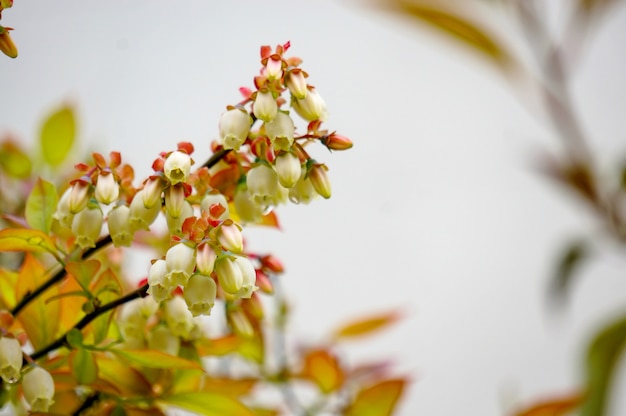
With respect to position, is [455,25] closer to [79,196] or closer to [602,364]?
[602,364]

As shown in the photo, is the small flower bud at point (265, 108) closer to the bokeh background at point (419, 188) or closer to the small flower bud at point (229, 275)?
the small flower bud at point (229, 275)

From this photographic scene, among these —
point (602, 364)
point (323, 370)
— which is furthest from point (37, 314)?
point (602, 364)

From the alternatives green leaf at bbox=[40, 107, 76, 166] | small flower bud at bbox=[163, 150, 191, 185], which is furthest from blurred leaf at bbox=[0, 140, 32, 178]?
small flower bud at bbox=[163, 150, 191, 185]

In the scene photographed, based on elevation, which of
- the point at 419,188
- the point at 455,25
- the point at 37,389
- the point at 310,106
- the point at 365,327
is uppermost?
the point at 419,188

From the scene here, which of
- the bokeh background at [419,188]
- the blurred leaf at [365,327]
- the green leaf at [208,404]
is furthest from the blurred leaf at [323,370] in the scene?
the bokeh background at [419,188]

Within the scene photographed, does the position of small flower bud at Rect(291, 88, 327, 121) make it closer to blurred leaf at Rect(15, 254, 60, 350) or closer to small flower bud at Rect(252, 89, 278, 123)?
small flower bud at Rect(252, 89, 278, 123)

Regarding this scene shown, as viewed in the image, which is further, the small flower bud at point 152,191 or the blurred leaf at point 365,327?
the blurred leaf at point 365,327
